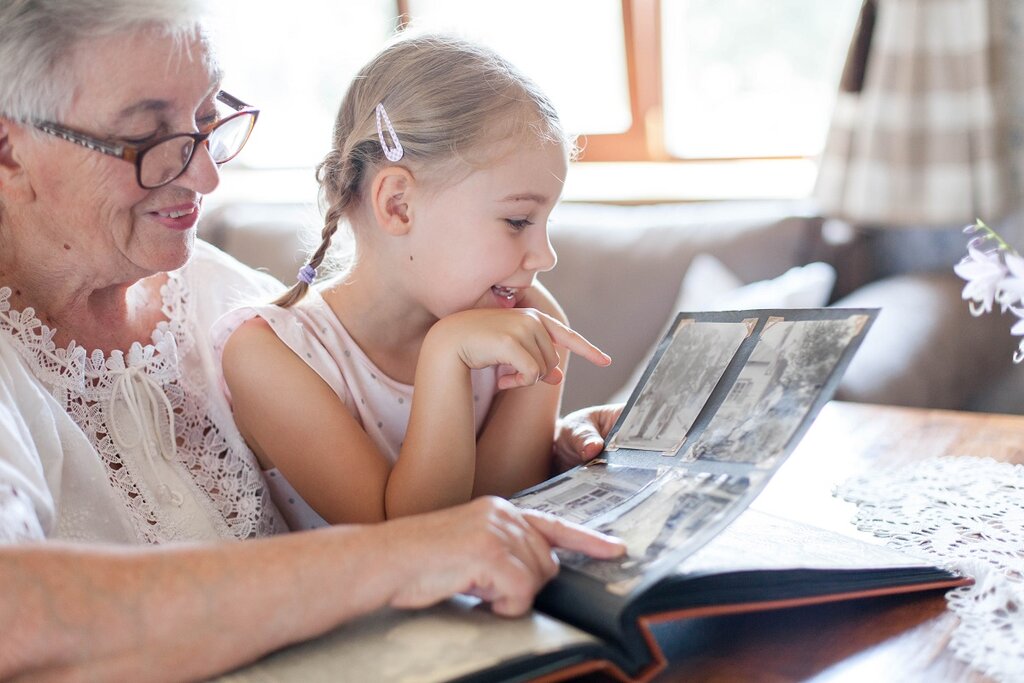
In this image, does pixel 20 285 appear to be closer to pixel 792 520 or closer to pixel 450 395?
pixel 450 395

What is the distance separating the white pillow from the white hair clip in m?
0.81

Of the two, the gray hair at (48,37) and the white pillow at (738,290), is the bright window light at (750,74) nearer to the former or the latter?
the white pillow at (738,290)

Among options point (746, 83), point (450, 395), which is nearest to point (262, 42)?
point (746, 83)

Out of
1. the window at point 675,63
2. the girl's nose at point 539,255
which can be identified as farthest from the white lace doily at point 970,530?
the window at point 675,63

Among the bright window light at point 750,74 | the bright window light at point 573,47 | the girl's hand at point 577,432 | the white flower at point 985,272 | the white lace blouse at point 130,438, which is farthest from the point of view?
the bright window light at point 573,47

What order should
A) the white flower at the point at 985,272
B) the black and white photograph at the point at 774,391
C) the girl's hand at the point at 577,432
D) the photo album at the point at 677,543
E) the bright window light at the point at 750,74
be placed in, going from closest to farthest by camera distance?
the photo album at the point at 677,543 < the black and white photograph at the point at 774,391 < the white flower at the point at 985,272 < the girl's hand at the point at 577,432 < the bright window light at the point at 750,74

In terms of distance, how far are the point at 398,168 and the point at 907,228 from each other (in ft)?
5.47

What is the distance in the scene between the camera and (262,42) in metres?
4.07

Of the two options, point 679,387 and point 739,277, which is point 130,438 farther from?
point 739,277

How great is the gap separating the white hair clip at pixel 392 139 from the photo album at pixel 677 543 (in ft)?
1.36

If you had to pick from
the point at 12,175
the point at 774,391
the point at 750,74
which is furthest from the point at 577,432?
the point at 750,74

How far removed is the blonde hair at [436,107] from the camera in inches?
49.9

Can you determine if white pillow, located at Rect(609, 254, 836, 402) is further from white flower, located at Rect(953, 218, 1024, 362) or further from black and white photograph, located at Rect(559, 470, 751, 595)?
black and white photograph, located at Rect(559, 470, 751, 595)

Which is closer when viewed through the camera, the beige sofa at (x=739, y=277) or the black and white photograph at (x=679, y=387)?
the black and white photograph at (x=679, y=387)
